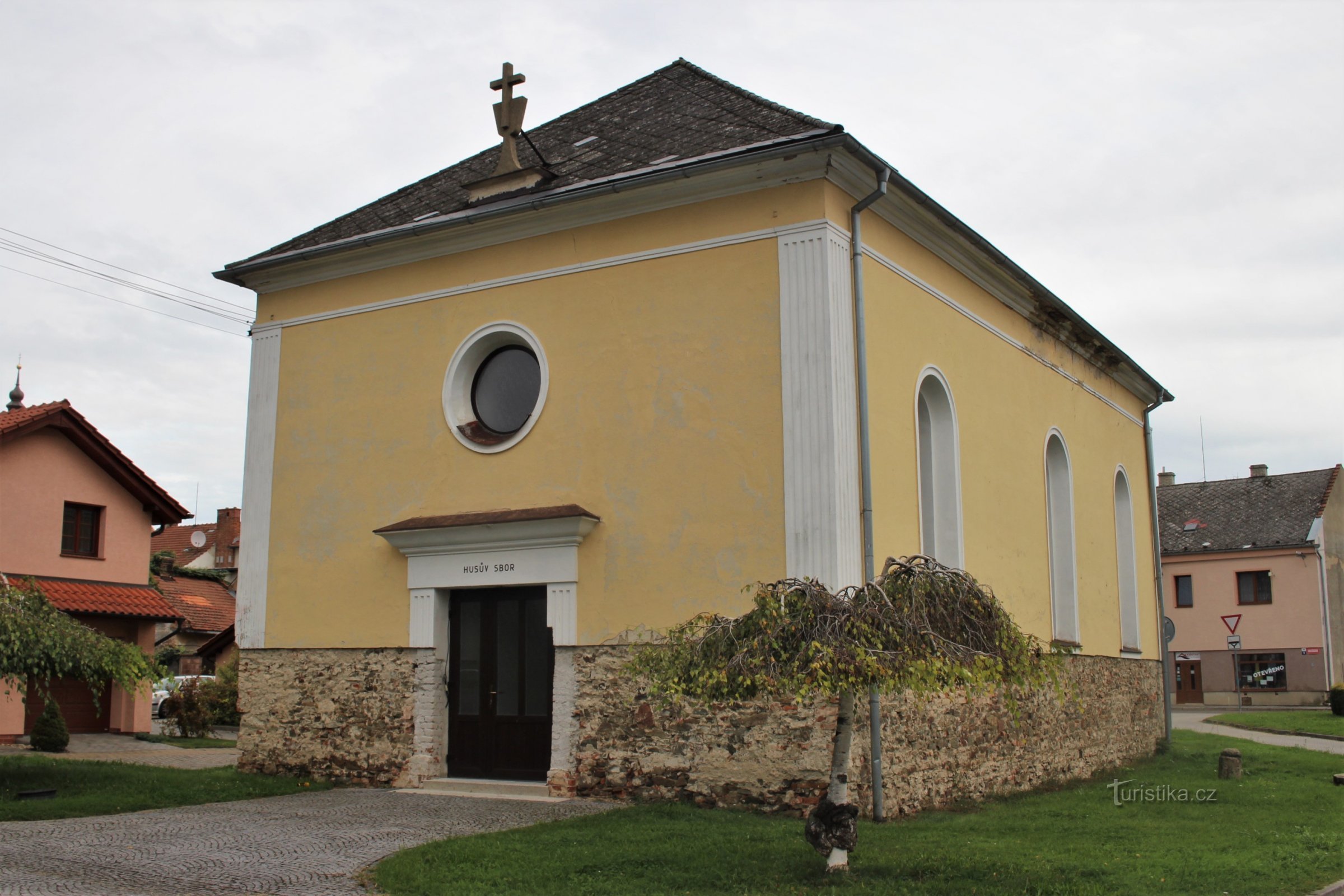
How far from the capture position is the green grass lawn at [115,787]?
1145 cm

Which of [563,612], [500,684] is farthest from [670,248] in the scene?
[500,684]

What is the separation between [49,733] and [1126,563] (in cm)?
1867

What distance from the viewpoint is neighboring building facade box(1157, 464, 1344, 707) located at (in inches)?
1686

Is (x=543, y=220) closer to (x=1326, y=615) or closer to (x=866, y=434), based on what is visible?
(x=866, y=434)

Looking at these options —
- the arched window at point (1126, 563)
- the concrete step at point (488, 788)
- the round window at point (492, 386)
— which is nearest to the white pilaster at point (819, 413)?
the round window at point (492, 386)

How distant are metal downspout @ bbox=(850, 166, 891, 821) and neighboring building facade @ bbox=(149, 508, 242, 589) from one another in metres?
44.1

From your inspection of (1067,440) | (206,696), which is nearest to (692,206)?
(1067,440)

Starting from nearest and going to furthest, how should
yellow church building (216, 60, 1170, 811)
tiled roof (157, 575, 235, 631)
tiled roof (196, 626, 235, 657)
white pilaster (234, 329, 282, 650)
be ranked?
yellow church building (216, 60, 1170, 811) → white pilaster (234, 329, 282, 650) → tiled roof (196, 626, 235, 657) → tiled roof (157, 575, 235, 631)

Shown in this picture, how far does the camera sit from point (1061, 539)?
690 inches

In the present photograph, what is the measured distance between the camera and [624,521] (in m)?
12.3

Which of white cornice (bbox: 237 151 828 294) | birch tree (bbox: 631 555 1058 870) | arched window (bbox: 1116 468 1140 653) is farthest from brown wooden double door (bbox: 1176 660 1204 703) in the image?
birch tree (bbox: 631 555 1058 870)

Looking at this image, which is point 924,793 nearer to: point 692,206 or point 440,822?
point 440,822

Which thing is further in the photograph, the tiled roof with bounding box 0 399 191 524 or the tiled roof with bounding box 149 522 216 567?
the tiled roof with bounding box 149 522 216 567

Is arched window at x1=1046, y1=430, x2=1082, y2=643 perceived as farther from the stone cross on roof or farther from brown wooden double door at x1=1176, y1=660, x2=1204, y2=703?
brown wooden double door at x1=1176, y1=660, x2=1204, y2=703
